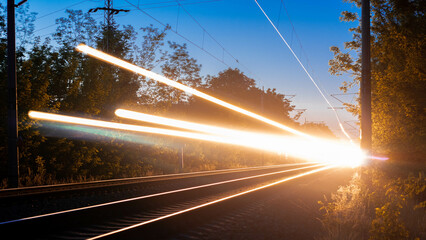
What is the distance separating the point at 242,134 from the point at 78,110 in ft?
93.1

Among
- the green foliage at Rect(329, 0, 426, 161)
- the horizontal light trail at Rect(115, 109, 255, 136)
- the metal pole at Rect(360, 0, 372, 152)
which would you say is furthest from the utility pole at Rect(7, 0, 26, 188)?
the green foliage at Rect(329, 0, 426, 161)

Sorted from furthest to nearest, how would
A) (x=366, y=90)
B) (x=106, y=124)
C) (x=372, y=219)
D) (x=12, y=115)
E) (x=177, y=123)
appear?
(x=177, y=123)
(x=106, y=124)
(x=12, y=115)
(x=366, y=90)
(x=372, y=219)

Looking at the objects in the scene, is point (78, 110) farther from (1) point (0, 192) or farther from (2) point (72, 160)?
(1) point (0, 192)

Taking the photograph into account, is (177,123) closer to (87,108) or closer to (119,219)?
(87,108)

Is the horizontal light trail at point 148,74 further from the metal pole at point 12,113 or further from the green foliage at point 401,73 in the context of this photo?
the green foliage at point 401,73

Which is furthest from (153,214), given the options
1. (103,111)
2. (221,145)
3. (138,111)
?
(221,145)

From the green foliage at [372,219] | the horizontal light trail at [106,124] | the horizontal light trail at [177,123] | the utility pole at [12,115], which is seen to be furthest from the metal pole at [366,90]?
the horizontal light trail at [177,123]

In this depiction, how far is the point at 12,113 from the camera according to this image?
46.3 feet

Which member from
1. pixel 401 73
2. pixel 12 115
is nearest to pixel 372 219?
pixel 401 73

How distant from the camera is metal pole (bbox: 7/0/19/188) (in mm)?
13781

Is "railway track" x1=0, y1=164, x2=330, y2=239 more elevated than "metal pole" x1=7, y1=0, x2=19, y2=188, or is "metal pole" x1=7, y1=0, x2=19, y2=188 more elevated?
"metal pole" x1=7, y1=0, x2=19, y2=188

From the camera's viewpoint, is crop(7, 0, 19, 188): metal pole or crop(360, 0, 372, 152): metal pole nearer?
crop(360, 0, 372, 152): metal pole

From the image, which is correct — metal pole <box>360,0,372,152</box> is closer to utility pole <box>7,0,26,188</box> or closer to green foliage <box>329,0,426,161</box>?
green foliage <box>329,0,426,161</box>

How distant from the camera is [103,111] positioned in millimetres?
22000
